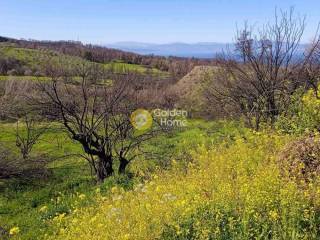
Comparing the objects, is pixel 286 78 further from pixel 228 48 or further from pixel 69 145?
pixel 69 145

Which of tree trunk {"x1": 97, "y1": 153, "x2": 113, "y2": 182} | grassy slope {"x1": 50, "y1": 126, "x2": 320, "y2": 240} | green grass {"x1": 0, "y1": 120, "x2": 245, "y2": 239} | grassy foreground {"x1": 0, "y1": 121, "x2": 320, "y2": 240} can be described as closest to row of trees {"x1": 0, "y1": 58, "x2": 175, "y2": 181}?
tree trunk {"x1": 97, "y1": 153, "x2": 113, "y2": 182}

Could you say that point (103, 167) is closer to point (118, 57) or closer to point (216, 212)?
point (216, 212)

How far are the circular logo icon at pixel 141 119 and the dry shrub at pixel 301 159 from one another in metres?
7.88

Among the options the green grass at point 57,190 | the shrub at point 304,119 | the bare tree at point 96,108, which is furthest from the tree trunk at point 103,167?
the shrub at point 304,119

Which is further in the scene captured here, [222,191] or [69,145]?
[69,145]

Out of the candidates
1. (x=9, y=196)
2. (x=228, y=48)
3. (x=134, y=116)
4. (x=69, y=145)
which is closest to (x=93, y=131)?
(x=134, y=116)

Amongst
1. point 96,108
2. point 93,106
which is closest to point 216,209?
point 93,106

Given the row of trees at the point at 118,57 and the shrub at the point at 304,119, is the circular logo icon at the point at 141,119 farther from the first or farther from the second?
the shrub at the point at 304,119

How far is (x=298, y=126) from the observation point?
9.34 m

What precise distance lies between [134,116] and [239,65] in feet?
15.2

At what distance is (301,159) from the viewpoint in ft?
22.3

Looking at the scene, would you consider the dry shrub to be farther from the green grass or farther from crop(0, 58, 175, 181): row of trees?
crop(0, 58, 175, 181): row of trees

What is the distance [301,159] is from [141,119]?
10427mm

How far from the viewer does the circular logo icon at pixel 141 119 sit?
14.6 meters
